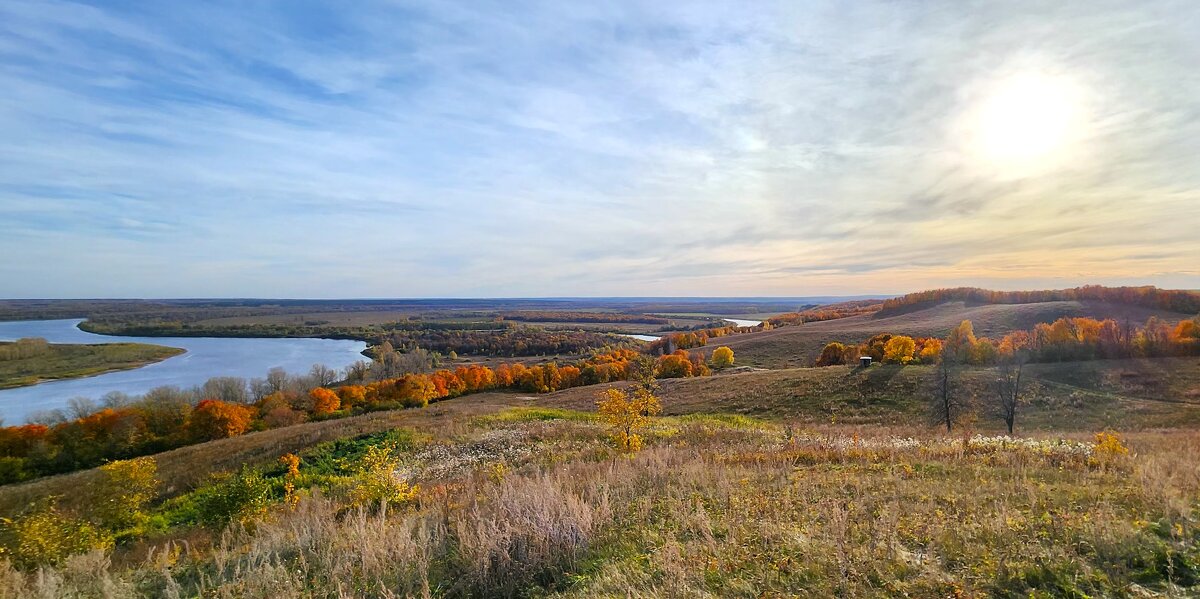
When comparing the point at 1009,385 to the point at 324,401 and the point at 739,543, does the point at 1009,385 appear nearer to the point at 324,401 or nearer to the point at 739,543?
the point at 739,543

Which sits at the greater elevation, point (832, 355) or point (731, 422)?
point (731, 422)

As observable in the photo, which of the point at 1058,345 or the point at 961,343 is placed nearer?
the point at 1058,345

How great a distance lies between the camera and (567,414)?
3444 centimetres

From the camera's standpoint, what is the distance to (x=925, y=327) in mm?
81625

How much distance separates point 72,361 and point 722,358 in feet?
506

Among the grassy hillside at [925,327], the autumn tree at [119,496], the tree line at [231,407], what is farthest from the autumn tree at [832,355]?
the autumn tree at [119,496]

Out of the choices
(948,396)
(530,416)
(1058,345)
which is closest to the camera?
(948,396)

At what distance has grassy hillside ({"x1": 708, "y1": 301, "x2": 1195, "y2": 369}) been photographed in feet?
246

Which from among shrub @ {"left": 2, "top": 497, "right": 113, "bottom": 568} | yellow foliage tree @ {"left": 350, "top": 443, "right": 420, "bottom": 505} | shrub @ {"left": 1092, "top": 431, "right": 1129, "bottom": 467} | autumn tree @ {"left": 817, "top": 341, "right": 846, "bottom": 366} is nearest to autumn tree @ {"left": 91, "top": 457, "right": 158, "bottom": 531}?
shrub @ {"left": 2, "top": 497, "right": 113, "bottom": 568}

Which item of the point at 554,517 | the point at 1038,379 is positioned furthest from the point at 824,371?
the point at 554,517

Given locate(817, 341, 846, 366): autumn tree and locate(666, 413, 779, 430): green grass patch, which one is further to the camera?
locate(817, 341, 846, 366): autumn tree

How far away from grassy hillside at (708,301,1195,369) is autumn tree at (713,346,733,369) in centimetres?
191

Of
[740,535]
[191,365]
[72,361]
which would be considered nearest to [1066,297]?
[740,535]

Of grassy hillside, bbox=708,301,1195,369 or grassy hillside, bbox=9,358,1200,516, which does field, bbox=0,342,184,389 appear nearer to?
grassy hillside, bbox=9,358,1200,516
